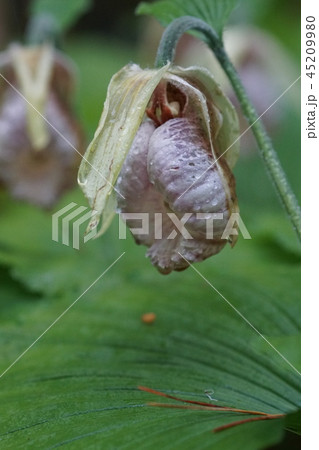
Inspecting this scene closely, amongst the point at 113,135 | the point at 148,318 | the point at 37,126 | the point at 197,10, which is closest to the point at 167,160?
the point at 113,135

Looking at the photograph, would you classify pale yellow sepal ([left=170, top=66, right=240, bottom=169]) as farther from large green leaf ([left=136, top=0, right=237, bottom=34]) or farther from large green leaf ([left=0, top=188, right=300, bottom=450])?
large green leaf ([left=0, top=188, right=300, bottom=450])

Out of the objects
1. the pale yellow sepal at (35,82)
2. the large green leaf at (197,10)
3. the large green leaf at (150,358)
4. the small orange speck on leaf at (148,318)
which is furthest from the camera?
the pale yellow sepal at (35,82)

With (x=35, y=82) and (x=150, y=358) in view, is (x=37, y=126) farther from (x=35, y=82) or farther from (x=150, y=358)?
(x=150, y=358)

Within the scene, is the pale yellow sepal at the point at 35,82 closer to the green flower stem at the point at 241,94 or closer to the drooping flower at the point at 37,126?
the drooping flower at the point at 37,126

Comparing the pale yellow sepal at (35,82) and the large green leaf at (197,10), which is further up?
the large green leaf at (197,10)

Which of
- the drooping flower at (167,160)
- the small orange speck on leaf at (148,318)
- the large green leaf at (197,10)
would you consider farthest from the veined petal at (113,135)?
the small orange speck on leaf at (148,318)

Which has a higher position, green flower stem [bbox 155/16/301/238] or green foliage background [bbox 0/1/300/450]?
green flower stem [bbox 155/16/301/238]

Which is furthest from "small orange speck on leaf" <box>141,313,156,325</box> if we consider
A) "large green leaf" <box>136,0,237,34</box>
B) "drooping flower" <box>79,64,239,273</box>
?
"large green leaf" <box>136,0,237,34</box>
